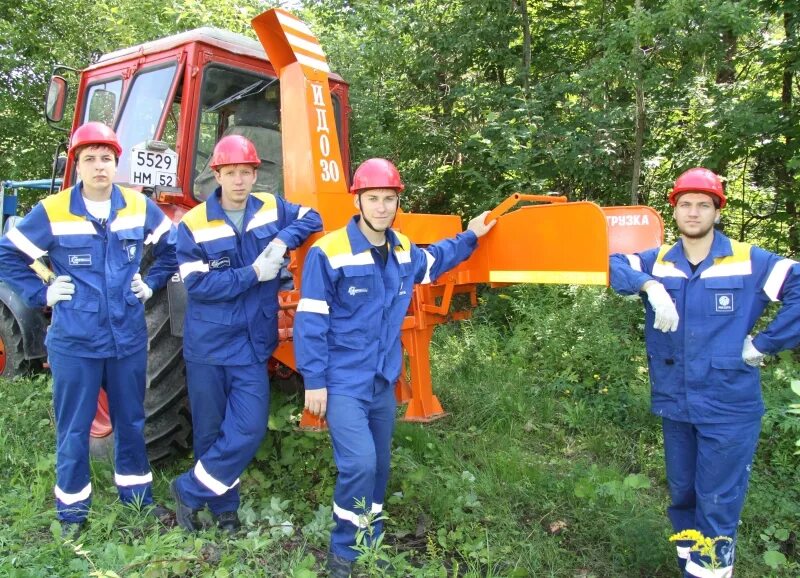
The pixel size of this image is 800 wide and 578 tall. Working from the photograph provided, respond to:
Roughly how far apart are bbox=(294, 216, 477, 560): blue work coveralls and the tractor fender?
11.1 ft

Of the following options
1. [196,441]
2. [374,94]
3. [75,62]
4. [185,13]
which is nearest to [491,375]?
[196,441]

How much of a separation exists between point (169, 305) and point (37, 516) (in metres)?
1.13

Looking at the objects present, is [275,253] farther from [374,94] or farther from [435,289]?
[374,94]

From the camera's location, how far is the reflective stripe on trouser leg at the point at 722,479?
261cm

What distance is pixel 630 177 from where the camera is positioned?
665 centimetres

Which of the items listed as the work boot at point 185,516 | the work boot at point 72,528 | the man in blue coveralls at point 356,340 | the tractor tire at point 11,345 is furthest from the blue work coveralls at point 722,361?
the tractor tire at point 11,345

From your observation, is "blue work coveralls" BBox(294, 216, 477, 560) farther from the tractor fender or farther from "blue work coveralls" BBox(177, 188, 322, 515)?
the tractor fender

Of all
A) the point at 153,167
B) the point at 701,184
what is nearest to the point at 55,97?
the point at 153,167

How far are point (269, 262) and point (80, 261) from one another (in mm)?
844

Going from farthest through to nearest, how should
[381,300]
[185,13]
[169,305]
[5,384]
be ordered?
[185,13] → [5,384] → [169,305] → [381,300]

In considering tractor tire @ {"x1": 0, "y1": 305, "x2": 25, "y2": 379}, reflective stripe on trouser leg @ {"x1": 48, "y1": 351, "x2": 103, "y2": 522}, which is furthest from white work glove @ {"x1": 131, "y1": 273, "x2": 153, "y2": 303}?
tractor tire @ {"x1": 0, "y1": 305, "x2": 25, "y2": 379}

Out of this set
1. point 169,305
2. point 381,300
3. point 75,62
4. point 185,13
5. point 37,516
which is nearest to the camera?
point 381,300

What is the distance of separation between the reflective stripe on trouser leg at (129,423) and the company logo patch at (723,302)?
8.32ft

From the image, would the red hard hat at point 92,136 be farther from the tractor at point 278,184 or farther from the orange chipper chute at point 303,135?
the orange chipper chute at point 303,135
